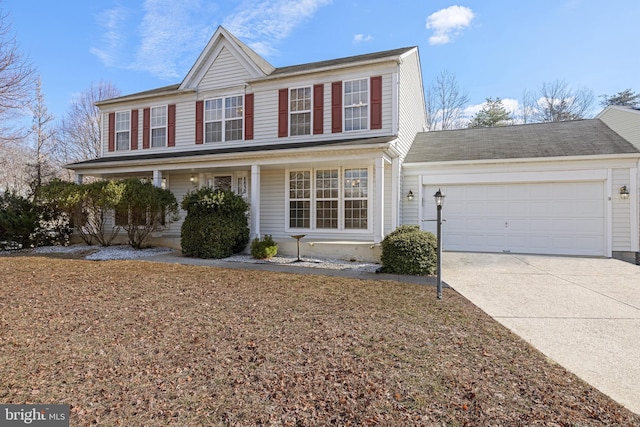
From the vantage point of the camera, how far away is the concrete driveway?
9.98ft

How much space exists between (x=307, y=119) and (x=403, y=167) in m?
3.67

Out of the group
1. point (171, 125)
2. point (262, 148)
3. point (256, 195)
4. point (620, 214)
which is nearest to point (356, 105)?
point (262, 148)

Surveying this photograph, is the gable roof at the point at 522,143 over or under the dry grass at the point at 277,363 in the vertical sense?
over

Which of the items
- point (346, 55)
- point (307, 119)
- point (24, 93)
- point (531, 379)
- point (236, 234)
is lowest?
point (531, 379)

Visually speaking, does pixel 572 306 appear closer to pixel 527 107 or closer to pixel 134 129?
pixel 134 129

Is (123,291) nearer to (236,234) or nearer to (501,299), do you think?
(236,234)

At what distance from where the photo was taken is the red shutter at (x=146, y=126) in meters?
13.0

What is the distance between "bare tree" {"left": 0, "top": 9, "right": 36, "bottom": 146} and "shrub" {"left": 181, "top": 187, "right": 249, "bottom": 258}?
7812 millimetres

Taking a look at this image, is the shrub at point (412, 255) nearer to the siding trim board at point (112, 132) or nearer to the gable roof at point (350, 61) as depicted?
the gable roof at point (350, 61)

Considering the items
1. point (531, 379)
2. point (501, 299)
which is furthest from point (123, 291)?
point (501, 299)

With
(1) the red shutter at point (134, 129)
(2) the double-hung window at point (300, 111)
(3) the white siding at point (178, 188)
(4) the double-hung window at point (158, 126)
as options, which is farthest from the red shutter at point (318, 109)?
(1) the red shutter at point (134, 129)

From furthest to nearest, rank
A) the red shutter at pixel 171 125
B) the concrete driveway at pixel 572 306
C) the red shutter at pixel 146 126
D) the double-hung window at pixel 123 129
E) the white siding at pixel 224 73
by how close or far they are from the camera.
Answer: the double-hung window at pixel 123 129
the red shutter at pixel 146 126
the red shutter at pixel 171 125
the white siding at pixel 224 73
the concrete driveway at pixel 572 306

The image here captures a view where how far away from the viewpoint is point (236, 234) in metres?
9.67

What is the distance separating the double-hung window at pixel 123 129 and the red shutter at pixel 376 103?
1014 cm
